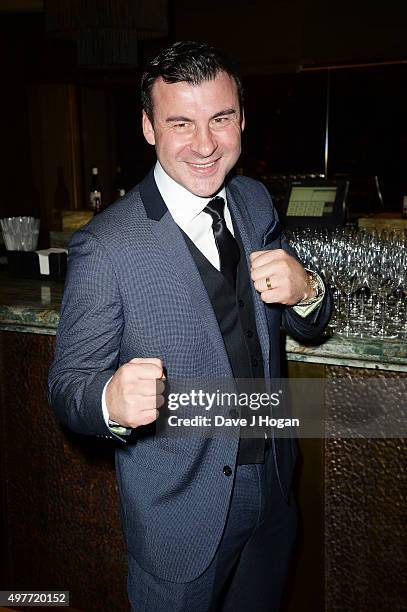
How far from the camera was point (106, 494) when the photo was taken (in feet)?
6.76

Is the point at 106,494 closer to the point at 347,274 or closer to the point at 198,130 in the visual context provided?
the point at 347,274

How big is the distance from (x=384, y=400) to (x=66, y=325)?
3.09 ft

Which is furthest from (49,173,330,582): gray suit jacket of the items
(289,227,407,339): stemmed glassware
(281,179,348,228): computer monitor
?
(281,179,348,228): computer monitor

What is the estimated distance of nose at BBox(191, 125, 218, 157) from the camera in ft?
4.00

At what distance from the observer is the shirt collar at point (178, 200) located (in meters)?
1.32

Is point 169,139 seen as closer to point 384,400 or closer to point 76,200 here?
point 384,400

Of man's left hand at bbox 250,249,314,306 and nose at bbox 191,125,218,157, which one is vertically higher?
nose at bbox 191,125,218,157

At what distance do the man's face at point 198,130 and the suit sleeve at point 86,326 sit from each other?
0.75 ft

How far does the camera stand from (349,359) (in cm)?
171

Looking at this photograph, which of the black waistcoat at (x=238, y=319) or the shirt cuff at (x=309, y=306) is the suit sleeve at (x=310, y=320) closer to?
the shirt cuff at (x=309, y=306)

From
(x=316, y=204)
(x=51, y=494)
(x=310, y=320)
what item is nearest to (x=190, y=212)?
(x=310, y=320)

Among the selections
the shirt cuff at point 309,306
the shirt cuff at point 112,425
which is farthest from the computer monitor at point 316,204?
the shirt cuff at point 112,425

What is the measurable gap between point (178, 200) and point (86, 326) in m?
0.34

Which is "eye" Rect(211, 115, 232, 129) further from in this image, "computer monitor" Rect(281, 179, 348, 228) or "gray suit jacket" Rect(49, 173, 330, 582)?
"computer monitor" Rect(281, 179, 348, 228)
